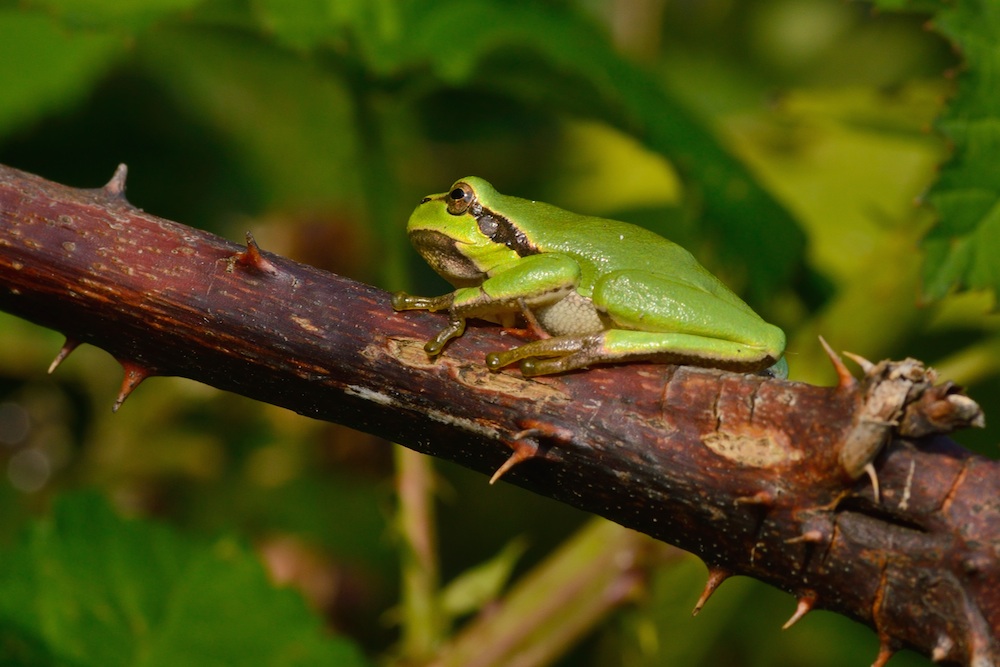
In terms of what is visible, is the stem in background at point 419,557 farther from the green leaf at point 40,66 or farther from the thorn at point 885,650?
the green leaf at point 40,66

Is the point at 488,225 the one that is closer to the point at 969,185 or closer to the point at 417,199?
the point at 969,185

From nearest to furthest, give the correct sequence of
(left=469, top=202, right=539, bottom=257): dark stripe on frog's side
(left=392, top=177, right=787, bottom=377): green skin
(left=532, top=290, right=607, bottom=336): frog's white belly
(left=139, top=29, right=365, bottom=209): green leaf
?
(left=392, top=177, right=787, bottom=377): green skin
(left=532, top=290, right=607, bottom=336): frog's white belly
(left=469, top=202, right=539, bottom=257): dark stripe on frog's side
(left=139, top=29, right=365, bottom=209): green leaf

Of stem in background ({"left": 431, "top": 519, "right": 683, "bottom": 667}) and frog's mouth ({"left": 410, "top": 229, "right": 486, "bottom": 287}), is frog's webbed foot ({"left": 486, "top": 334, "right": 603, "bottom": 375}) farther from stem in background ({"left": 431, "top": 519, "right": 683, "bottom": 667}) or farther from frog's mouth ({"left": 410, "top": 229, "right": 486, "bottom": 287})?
stem in background ({"left": 431, "top": 519, "right": 683, "bottom": 667})

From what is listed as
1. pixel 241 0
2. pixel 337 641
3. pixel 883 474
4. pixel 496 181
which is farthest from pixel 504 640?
pixel 496 181

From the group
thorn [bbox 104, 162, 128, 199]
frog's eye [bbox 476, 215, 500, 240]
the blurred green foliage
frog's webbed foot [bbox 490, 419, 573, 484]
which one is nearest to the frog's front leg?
frog's eye [bbox 476, 215, 500, 240]

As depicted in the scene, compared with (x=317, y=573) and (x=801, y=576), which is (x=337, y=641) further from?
(x=801, y=576)

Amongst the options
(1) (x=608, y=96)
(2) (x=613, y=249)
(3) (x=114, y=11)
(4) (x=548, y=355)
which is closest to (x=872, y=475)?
(4) (x=548, y=355)
